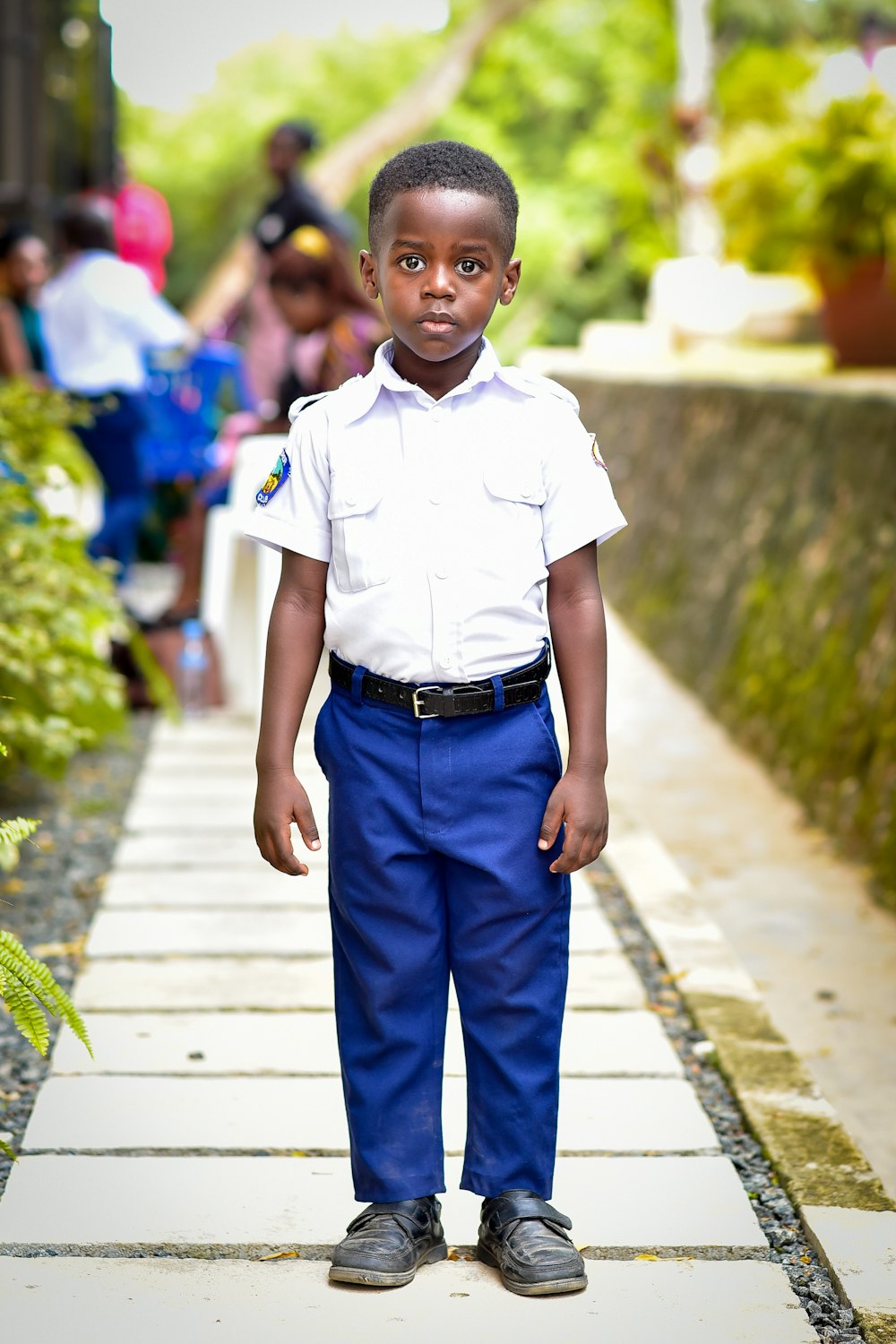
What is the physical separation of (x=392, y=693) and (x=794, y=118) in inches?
263

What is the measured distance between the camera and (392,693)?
2414mm

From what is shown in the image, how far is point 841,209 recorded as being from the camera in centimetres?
777

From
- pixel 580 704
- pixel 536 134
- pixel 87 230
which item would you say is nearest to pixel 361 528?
pixel 580 704

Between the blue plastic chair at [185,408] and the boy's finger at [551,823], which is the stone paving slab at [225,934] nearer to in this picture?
the boy's finger at [551,823]

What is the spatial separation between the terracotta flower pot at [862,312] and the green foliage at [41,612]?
4169mm

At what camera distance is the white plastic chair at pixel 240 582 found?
582 centimetres

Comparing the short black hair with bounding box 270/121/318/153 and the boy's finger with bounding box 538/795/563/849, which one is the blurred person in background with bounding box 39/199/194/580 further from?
the boy's finger with bounding box 538/795/563/849

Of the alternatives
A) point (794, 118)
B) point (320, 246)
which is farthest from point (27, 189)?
point (320, 246)

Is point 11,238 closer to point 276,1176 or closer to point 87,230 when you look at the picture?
point 87,230

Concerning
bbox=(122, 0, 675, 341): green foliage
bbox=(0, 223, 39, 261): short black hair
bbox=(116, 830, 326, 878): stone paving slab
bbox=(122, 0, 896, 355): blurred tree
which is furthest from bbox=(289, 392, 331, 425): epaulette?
bbox=(122, 0, 675, 341): green foliage

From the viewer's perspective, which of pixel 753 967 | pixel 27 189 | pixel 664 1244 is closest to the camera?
pixel 664 1244

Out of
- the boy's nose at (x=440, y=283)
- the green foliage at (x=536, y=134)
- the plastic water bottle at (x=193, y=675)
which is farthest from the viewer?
the green foliage at (x=536, y=134)

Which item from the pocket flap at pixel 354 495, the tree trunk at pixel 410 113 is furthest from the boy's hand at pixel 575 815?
the tree trunk at pixel 410 113

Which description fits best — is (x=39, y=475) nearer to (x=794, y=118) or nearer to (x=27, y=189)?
(x=794, y=118)
